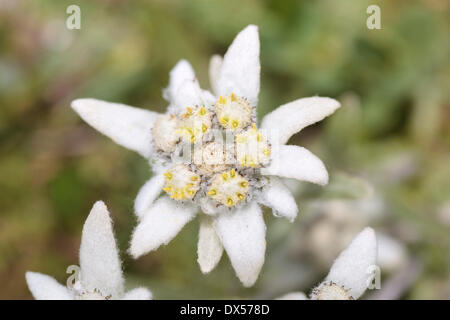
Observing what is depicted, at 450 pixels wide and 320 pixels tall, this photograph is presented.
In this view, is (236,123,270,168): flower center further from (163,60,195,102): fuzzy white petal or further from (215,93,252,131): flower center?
(163,60,195,102): fuzzy white petal

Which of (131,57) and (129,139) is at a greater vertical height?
(131,57)

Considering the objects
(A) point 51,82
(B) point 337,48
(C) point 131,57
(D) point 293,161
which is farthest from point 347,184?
(A) point 51,82

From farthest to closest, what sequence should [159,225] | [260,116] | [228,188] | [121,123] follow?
[260,116]
[121,123]
[159,225]
[228,188]

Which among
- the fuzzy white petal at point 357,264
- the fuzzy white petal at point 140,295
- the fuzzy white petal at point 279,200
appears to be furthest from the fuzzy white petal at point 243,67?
the fuzzy white petal at point 140,295

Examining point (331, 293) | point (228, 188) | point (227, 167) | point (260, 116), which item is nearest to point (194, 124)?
point (227, 167)

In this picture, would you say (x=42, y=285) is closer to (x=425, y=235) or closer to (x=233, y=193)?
(x=233, y=193)

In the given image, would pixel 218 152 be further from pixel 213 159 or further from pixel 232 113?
pixel 232 113
